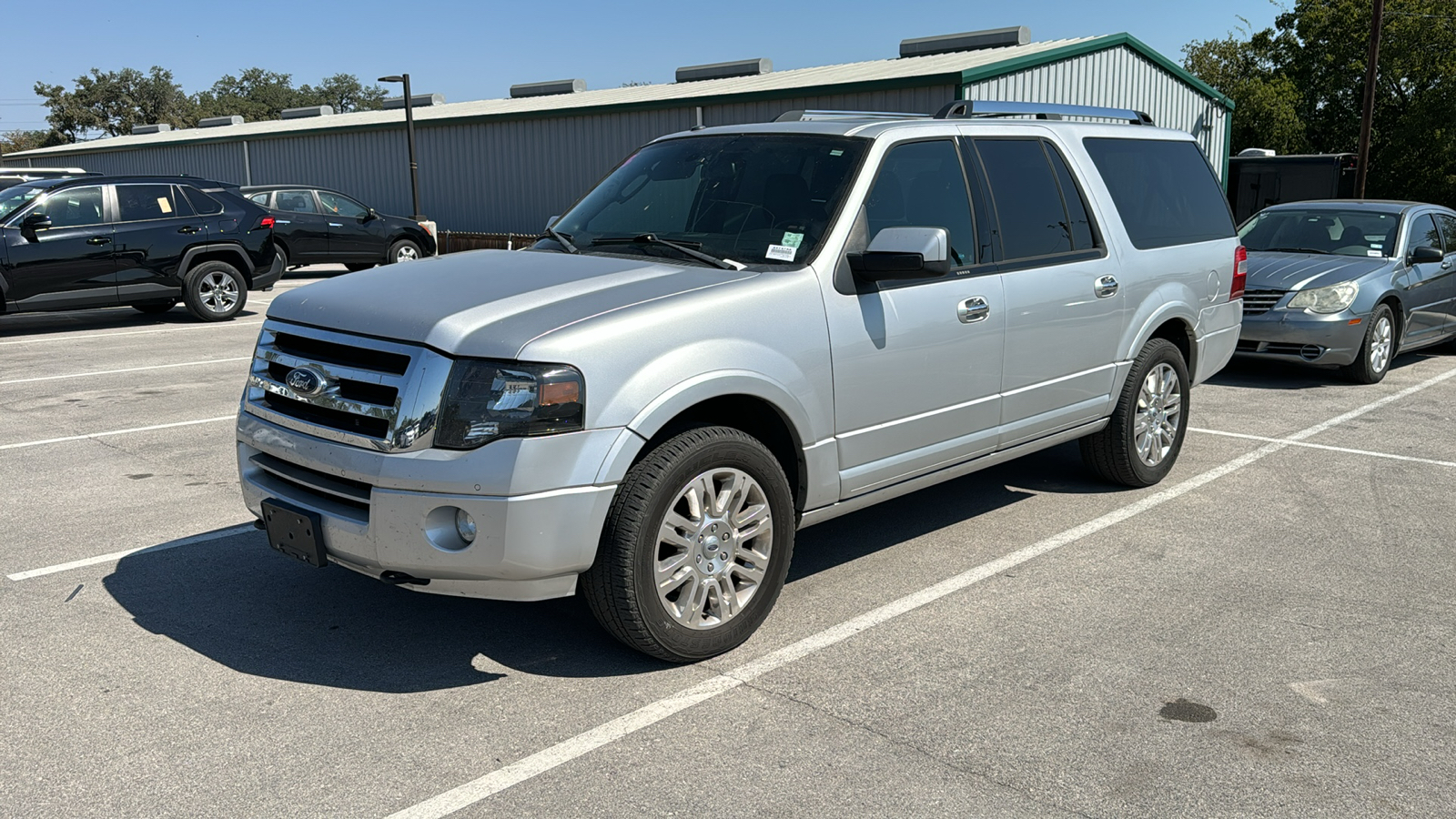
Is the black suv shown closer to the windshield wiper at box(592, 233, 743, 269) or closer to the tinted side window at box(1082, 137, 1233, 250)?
the windshield wiper at box(592, 233, 743, 269)

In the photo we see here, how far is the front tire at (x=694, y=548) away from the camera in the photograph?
3.89 m

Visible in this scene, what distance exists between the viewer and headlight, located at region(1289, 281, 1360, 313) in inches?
397

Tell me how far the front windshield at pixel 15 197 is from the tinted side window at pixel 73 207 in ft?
0.56

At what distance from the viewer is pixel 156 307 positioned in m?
15.5

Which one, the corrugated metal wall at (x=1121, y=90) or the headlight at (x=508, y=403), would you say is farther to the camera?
the corrugated metal wall at (x=1121, y=90)

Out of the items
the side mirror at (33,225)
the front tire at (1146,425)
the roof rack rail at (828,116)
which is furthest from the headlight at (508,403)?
the side mirror at (33,225)

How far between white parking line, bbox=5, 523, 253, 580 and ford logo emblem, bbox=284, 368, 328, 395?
184 centimetres

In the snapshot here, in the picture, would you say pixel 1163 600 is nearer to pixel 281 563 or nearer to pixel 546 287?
pixel 546 287

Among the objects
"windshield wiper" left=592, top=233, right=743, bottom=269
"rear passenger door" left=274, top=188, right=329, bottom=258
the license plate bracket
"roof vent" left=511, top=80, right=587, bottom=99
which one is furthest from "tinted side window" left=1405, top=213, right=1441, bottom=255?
"roof vent" left=511, top=80, right=587, bottom=99

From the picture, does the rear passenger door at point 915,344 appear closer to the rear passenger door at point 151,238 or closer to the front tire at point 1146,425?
the front tire at point 1146,425

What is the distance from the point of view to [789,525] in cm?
442

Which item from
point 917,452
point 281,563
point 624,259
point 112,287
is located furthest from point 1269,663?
point 112,287

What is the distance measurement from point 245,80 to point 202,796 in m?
137

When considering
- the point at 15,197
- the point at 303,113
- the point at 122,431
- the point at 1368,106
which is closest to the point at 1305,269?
→ the point at 122,431
